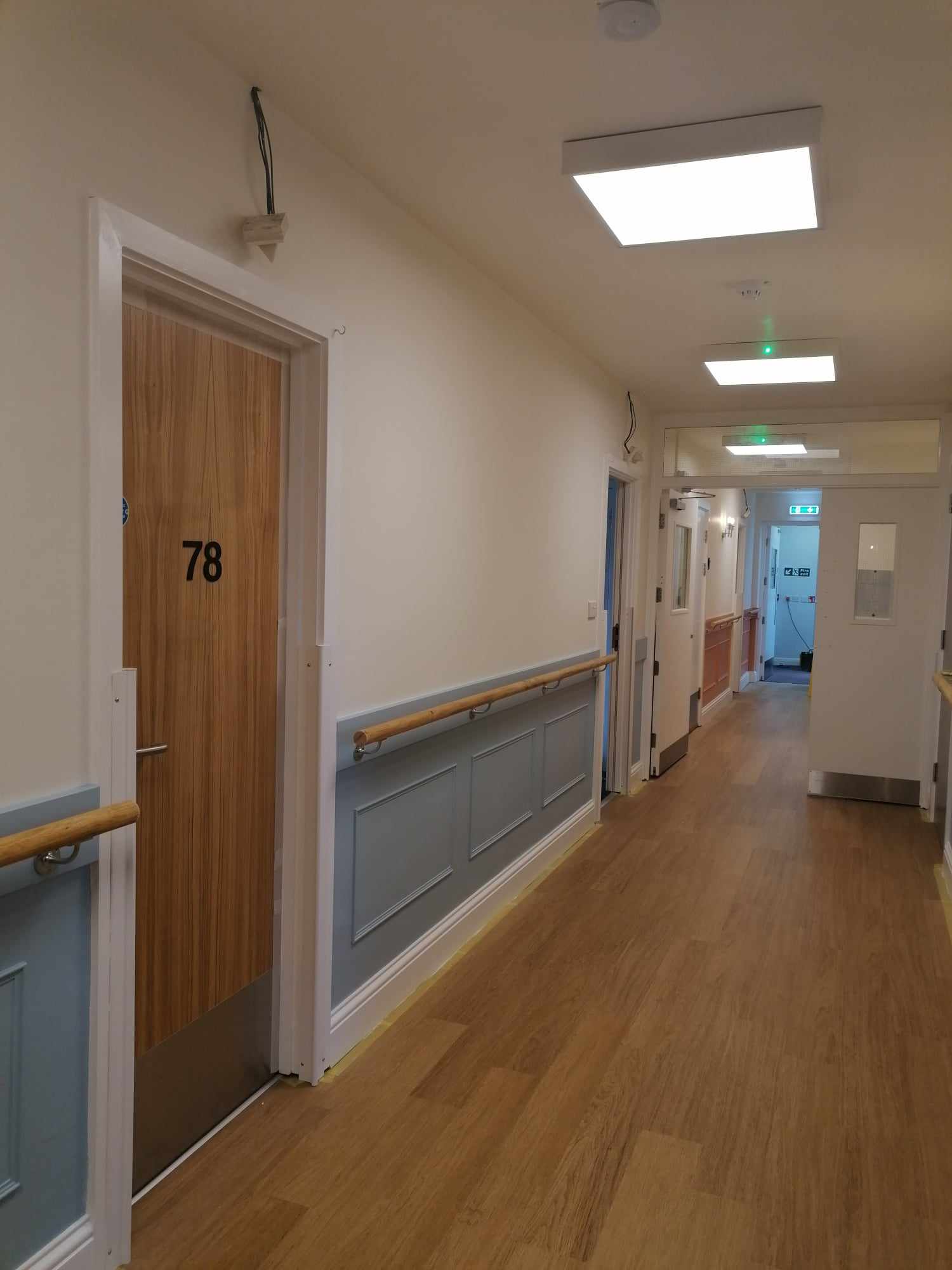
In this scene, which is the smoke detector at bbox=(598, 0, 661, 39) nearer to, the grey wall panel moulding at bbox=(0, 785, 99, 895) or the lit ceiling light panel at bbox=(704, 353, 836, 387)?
the grey wall panel moulding at bbox=(0, 785, 99, 895)

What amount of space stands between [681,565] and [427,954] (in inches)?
173

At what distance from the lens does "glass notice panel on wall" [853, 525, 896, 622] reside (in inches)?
232

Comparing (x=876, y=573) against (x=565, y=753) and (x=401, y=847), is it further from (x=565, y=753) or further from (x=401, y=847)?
(x=401, y=847)

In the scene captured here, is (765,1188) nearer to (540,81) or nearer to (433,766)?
(433,766)

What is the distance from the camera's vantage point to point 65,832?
5.34 ft

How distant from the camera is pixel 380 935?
298 cm

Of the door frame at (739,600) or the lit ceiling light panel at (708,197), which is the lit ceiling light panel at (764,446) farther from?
the door frame at (739,600)

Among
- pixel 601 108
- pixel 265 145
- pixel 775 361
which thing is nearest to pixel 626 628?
pixel 775 361

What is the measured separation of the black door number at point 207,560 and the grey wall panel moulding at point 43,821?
0.58m

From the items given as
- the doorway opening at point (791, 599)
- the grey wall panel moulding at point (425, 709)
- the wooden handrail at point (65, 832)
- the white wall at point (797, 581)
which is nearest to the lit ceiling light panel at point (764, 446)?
the grey wall panel moulding at point (425, 709)

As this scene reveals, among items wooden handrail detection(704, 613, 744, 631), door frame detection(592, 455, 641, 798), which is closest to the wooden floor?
door frame detection(592, 455, 641, 798)

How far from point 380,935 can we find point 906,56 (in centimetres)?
271

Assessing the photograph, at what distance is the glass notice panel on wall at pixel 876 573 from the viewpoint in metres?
5.89

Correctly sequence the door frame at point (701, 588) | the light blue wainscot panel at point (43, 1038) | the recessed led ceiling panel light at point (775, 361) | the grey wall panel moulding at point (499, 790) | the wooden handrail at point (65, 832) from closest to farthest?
the wooden handrail at point (65, 832)
the light blue wainscot panel at point (43, 1038)
the grey wall panel moulding at point (499, 790)
the recessed led ceiling panel light at point (775, 361)
the door frame at point (701, 588)
